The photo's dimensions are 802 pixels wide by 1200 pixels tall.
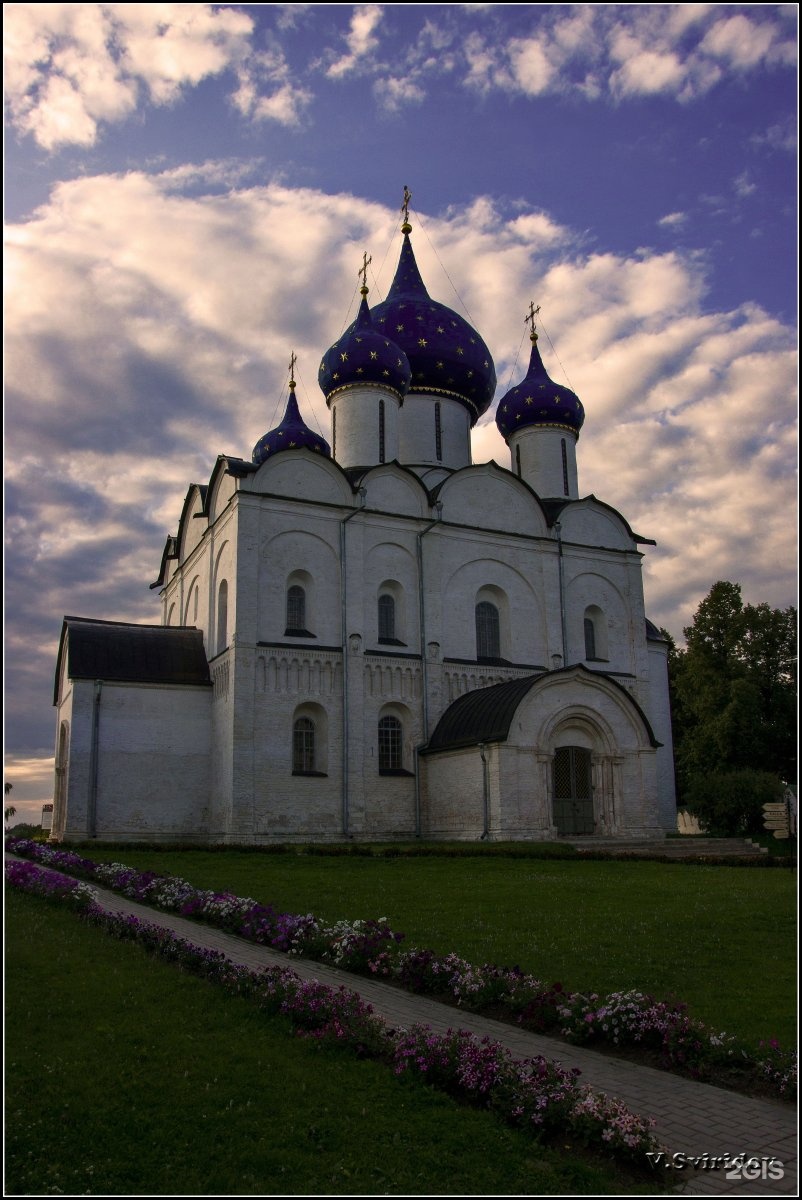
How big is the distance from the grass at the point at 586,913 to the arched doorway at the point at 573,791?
6.66 m

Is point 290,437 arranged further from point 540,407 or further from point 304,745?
point 304,745

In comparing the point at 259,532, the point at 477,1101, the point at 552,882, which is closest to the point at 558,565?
the point at 259,532

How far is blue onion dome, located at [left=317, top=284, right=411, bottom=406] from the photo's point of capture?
28.6 meters

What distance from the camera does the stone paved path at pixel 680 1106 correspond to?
14.8 ft

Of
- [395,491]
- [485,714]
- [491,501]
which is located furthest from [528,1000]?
[491,501]

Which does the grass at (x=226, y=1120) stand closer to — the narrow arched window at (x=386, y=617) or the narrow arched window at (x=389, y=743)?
the narrow arched window at (x=389, y=743)

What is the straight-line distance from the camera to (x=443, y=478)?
98.4 ft

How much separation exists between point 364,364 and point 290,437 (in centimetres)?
361

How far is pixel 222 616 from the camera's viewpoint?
83.1 ft

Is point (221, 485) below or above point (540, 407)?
below

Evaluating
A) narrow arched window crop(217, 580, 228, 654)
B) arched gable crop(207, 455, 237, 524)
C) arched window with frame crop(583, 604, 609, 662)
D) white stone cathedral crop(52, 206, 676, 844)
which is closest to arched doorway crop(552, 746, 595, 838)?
white stone cathedral crop(52, 206, 676, 844)

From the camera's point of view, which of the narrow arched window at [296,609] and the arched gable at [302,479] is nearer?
the narrow arched window at [296,609]

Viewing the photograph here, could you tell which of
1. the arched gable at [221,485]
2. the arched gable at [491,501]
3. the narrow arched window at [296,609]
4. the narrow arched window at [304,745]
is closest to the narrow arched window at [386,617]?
the narrow arched window at [296,609]

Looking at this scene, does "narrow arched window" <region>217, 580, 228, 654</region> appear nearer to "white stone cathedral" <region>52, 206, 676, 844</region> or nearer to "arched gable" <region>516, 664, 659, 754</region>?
"white stone cathedral" <region>52, 206, 676, 844</region>
